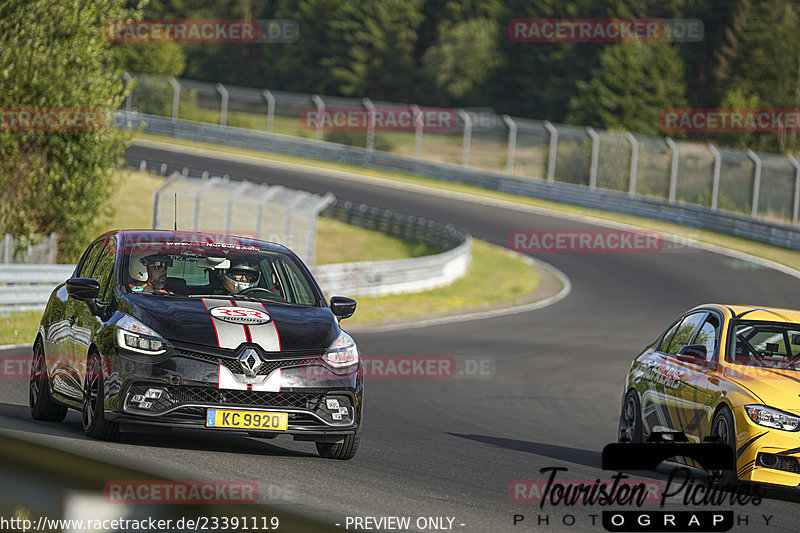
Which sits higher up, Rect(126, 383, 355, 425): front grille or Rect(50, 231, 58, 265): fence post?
Rect(126, 383, 355, 425): front grille

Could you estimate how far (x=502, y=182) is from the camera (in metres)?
50.2

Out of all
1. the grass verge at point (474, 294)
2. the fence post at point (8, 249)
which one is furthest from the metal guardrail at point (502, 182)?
the fence post at point (8, 249)

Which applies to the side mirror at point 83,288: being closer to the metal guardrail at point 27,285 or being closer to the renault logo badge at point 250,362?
the renault logo badge at point 250,362

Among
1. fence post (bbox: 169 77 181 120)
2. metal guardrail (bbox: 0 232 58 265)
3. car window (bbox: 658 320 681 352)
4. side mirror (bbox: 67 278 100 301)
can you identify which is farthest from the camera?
A: fence post (bbox: 169 77 181 120)

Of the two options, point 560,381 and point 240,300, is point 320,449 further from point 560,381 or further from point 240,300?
point 560,381

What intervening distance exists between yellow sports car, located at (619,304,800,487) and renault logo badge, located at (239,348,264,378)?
11.3 ft

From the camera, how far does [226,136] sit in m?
58.1

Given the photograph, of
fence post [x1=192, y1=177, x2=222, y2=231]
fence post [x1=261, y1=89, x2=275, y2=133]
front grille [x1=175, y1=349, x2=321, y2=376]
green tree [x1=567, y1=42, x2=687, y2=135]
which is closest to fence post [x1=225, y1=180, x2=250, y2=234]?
fence post [x1=192, y1=177, x2=222, y2=231]

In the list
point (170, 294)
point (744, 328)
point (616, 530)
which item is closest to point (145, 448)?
point (170, 294)

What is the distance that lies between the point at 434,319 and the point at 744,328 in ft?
55.0

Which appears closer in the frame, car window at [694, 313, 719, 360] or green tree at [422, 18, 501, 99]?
car window at [694, 313, 719, 360]

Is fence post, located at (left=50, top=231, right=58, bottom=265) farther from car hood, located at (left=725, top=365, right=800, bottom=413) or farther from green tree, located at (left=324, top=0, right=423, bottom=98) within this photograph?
green tree, located at (left=324, top=0, right=423, bottom=98)

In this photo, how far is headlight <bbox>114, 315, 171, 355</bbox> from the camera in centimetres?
773

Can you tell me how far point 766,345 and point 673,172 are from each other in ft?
120
